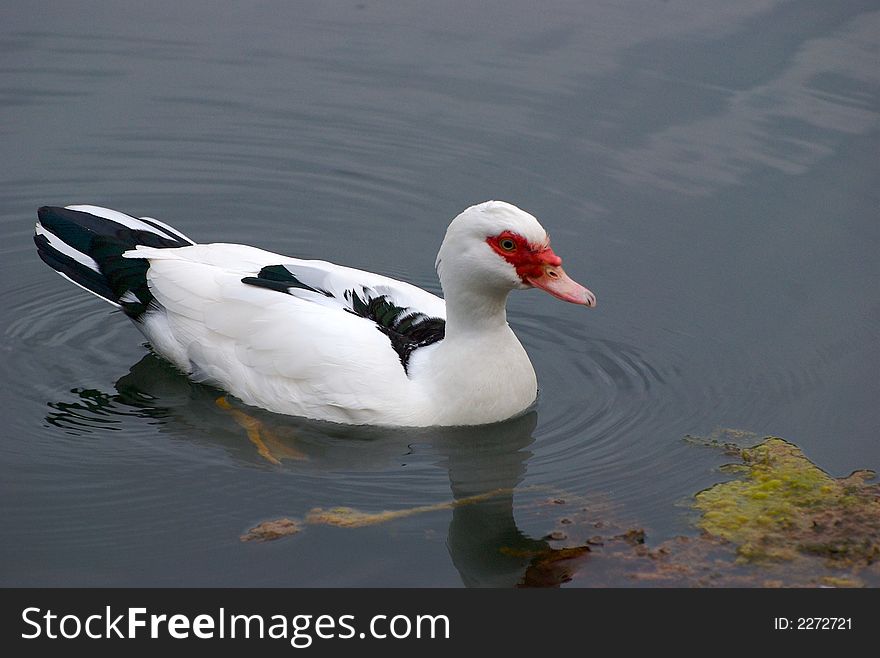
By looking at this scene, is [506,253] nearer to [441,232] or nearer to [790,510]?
[790,510]

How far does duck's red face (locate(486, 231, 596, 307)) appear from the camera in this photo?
7.75 m

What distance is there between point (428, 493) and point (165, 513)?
1.37 m

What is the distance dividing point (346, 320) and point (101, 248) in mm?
1789

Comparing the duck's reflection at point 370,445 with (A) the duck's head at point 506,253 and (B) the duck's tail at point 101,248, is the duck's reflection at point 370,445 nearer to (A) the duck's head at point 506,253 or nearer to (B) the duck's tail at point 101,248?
(B) the duck's tail at point 101,248

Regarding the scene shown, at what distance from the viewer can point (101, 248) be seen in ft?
29.5

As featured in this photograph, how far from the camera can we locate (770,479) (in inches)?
302

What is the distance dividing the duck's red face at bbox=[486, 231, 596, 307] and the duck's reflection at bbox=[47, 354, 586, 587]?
91 cm

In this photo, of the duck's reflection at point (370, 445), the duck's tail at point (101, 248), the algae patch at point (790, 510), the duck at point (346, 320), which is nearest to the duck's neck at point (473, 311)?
the duck at point (346, 320)

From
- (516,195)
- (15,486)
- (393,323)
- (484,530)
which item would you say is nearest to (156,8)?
(516,195)

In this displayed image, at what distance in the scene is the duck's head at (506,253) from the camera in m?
7.75

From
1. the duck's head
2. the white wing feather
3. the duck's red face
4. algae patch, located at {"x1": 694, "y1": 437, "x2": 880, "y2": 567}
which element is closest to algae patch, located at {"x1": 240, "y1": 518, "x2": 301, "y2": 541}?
the white wing feather

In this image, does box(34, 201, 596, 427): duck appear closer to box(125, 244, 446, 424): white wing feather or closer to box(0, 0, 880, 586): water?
box(125, 244, 446, 424): white wing feather
